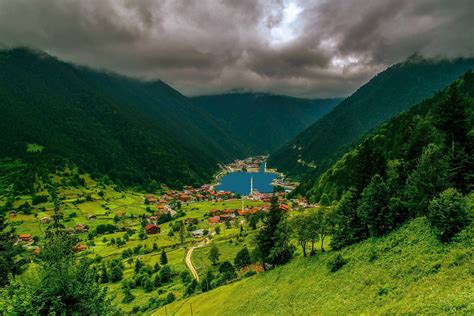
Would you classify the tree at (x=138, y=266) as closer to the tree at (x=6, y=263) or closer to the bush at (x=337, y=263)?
the tree at (x=6, y=263)

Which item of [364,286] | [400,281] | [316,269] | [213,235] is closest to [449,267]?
[400,281]

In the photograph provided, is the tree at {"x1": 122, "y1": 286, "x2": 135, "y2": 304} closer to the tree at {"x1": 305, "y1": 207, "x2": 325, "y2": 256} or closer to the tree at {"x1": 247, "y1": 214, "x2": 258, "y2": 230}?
the tree at {"x1": 305, "y1": 207, "x2": 325, "y2": 256}

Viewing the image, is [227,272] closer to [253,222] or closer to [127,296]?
[127,296]

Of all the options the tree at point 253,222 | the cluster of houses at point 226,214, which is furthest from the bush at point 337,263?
the cluster of houses at point 226,214

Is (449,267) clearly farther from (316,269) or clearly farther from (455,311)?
(316,269)

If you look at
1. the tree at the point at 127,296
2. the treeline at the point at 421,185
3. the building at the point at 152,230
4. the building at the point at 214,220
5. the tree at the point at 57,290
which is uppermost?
the treeline at the point at 421,185

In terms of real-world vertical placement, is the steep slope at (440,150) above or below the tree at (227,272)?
above

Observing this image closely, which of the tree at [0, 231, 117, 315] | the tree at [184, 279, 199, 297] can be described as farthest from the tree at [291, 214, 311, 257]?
the tree at [0, 231, 117, 315]
